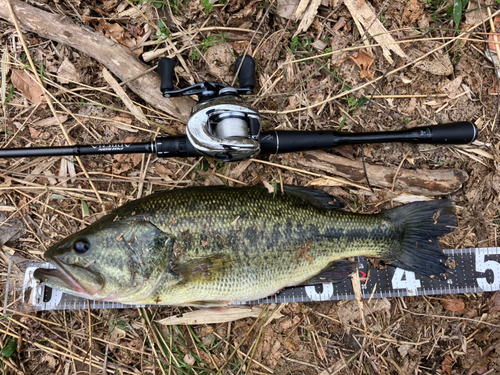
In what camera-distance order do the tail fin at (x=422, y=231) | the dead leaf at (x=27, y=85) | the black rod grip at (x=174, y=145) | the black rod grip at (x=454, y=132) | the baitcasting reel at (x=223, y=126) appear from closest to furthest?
1. the baitcasting reel at (x=223, y=126)
2. the black rod grip at (x=174, y=145)
3. the black rod grip at (x=454, y=132)
4. the tail fin at (x=422, y=231)
5. the dead leaf at (x=27, y=85)

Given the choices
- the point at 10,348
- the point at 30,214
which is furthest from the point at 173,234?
the point at 10,348

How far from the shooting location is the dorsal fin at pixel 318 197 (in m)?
3.19

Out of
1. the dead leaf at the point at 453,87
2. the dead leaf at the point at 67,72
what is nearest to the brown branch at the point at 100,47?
the dead leaf at the point at 67,72

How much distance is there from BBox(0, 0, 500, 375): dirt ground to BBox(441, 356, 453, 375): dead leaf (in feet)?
0.04

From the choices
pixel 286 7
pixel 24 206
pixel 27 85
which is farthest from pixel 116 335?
pixel 286 7

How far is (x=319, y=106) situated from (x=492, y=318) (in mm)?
2889

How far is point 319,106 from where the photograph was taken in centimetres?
343

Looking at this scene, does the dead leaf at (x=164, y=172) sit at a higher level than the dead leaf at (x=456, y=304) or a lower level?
higher

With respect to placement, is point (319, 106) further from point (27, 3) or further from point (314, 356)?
point (27, 3)

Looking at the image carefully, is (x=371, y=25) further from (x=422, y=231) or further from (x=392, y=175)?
(x=422, y=231)

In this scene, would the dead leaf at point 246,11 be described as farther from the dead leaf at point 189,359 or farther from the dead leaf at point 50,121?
the dead leaf at point 189,359

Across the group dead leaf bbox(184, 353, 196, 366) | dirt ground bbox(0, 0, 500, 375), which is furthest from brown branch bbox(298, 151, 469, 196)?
dead leaf bbox(184, 353, 196, 366)

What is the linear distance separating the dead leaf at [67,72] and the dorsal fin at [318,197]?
8.09 feet

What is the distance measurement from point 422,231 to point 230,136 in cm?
211
